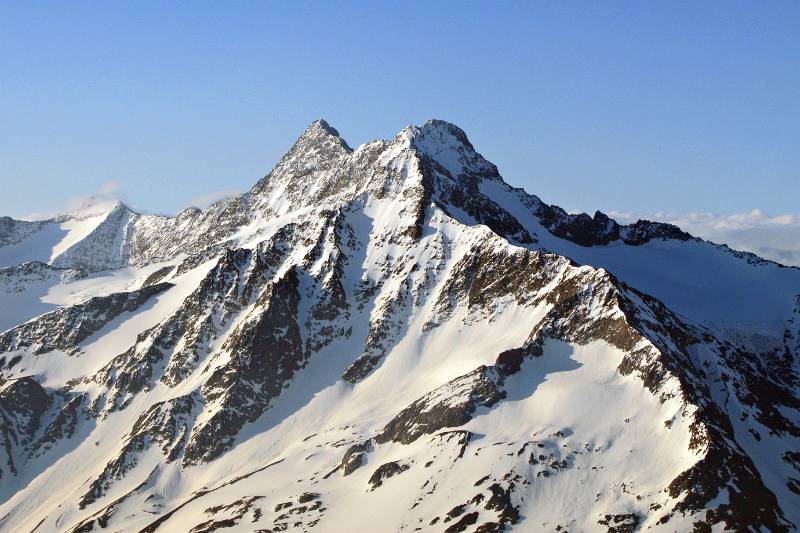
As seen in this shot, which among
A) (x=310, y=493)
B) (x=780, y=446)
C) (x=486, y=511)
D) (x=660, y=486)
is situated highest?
(x=310, y=493)

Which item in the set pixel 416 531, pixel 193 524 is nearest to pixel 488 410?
pixel 416 531

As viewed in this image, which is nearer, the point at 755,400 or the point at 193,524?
the point at 193,524

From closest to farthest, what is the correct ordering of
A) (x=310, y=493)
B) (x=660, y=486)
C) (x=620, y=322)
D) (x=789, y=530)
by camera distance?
(x=789, y=530), (x=660, y=486), (x=310, y=493), (x=620, y=322)

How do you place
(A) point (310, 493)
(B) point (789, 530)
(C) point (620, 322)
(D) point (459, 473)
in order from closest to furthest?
(B) point (789, 530)
(D) point (459, 473)
(A) point (310, 493)
(C) point (620, 322)

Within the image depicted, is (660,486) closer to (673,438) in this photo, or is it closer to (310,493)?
(673,438)

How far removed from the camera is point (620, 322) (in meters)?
198

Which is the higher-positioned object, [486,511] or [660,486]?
[486,511]

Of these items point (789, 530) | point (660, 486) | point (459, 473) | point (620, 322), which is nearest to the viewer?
point (789, 530)

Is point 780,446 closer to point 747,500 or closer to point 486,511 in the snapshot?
point 747,500

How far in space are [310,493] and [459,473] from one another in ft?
113

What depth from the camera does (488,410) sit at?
7451 inches

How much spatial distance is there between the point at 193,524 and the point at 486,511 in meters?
66.2

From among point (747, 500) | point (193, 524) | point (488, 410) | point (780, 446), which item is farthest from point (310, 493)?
point (780, 446)

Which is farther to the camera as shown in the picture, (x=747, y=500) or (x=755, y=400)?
(x=755, y=400)
